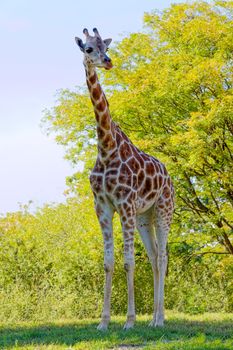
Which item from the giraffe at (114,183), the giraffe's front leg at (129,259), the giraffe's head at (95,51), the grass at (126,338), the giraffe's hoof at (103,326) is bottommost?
the grass at (126,338)

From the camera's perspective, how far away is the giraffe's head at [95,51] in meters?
9.04

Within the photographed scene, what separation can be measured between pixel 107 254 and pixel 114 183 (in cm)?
99

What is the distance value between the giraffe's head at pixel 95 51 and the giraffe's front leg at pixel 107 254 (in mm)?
1966

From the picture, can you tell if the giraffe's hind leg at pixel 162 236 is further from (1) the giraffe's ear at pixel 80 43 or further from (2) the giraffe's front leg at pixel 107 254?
(1) the giraffe's ear at pixel 80 43

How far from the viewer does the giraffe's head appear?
29.7ft

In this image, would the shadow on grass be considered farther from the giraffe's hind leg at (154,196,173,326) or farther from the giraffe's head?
the giraffe's head

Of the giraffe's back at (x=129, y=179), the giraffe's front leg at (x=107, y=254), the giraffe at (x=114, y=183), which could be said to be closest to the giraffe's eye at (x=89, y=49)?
the giraffe at (x=114, y=183)

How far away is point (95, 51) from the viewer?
9078 mm

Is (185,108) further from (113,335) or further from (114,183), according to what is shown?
(113,335)

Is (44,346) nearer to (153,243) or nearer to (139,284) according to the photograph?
(153,243)

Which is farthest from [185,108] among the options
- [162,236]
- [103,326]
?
[103,326]

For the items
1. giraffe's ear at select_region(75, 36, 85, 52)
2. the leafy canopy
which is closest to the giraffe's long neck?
giraffe's ear at select_region(75, 36, 85, 52)

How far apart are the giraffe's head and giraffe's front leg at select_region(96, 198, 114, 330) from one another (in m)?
1.97

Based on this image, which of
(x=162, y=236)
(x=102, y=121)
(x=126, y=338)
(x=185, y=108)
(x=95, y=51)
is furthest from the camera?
(x=185, y=108)
